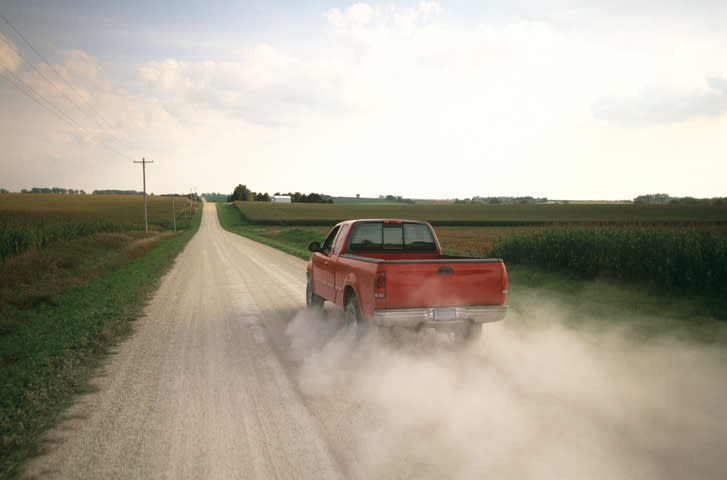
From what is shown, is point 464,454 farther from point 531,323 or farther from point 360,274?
point 531,323

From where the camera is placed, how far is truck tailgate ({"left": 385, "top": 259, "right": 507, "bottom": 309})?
580cm

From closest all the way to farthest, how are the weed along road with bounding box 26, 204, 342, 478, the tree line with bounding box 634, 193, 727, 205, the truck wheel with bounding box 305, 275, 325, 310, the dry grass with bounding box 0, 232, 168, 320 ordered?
the weed along road with bounding box 26, 204, 342, 478 → the truck wheel with bounding box 305, 275, 325, 310 → the dry grass with bounding box 0, 232, 168, 320 → the tree line with bounding box 634, 193, 727, 205

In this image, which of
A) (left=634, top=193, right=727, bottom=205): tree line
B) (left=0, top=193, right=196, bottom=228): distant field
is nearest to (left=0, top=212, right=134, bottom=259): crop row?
(left=0, top=193, right=196, bottom=228): distant field

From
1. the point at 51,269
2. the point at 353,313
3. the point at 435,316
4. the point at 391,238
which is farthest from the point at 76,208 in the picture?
the point at 435,316

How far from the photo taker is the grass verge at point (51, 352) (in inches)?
160

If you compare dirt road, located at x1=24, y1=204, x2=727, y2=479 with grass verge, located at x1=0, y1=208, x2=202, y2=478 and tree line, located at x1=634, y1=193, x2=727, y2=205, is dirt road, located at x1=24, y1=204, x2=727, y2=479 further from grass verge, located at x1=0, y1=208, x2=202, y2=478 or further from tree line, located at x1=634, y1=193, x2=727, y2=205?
tree line, located at x1=634, y1=193, x2=727, y2=205

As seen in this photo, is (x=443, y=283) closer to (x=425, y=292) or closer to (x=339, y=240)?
(x=425, y=292)

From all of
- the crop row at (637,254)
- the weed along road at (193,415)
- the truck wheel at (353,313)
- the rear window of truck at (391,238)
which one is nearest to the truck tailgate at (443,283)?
the truck wheel at (353,313)

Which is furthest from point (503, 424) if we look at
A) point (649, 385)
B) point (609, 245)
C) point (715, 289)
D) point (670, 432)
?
point (609, 245)

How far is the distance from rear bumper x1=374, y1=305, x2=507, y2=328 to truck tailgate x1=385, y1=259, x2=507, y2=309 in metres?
0.07

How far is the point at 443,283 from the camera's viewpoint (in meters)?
5.96

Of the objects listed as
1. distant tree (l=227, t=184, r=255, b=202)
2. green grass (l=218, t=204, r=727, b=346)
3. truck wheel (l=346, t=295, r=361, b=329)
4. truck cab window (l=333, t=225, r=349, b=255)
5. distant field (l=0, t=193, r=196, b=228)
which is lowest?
green grass (l=218, t=204, r=727, b=346)

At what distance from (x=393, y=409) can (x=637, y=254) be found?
9.96m

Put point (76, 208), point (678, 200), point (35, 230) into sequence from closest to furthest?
point (35, 230)
point (76, 208)
point (678, 200)
